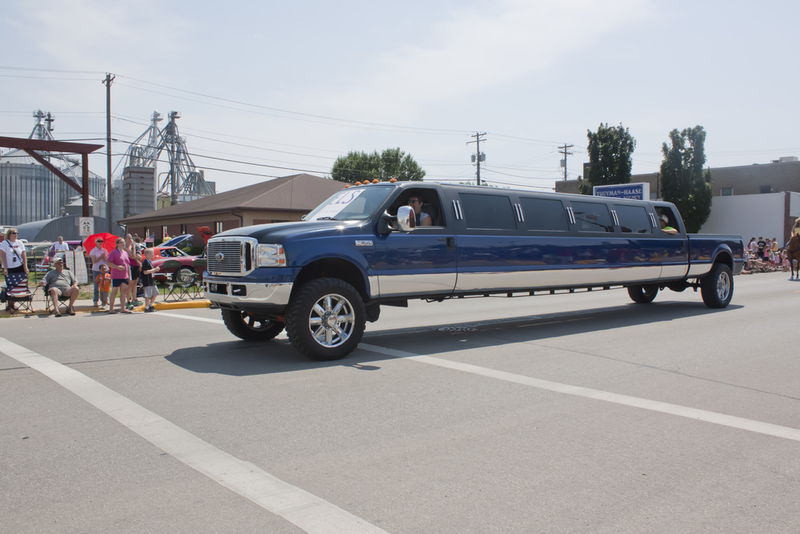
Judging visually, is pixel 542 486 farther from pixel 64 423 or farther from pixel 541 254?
pixel 541 254

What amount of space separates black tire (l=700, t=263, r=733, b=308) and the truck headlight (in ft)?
31.5

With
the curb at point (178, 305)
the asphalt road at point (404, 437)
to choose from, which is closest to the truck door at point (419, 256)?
the asphalt road at point (404, 437)

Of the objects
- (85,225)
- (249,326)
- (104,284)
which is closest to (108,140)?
(85,225)

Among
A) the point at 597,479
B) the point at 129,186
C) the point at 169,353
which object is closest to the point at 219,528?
the point at 597,479

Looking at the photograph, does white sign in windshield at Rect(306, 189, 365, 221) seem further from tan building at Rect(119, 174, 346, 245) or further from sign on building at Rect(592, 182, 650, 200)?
sign on building at Rect(592, 182, 650, 200)

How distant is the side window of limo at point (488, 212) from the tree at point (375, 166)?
182 ft

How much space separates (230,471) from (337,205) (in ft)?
17.0

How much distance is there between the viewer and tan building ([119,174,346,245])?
105 feet

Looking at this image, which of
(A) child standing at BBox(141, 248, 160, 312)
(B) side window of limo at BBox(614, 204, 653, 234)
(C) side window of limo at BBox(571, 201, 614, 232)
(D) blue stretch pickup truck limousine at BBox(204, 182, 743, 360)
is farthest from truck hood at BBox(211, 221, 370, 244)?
(A) child standing at BBox(141, 248, 160, 312)

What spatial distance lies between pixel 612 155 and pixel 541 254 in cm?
3716

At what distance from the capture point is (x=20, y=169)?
119m

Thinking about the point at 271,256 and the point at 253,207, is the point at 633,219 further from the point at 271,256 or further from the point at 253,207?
the point at 253,207

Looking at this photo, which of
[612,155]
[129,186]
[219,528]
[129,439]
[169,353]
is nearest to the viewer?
[219,528]

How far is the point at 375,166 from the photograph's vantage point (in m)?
65.0
